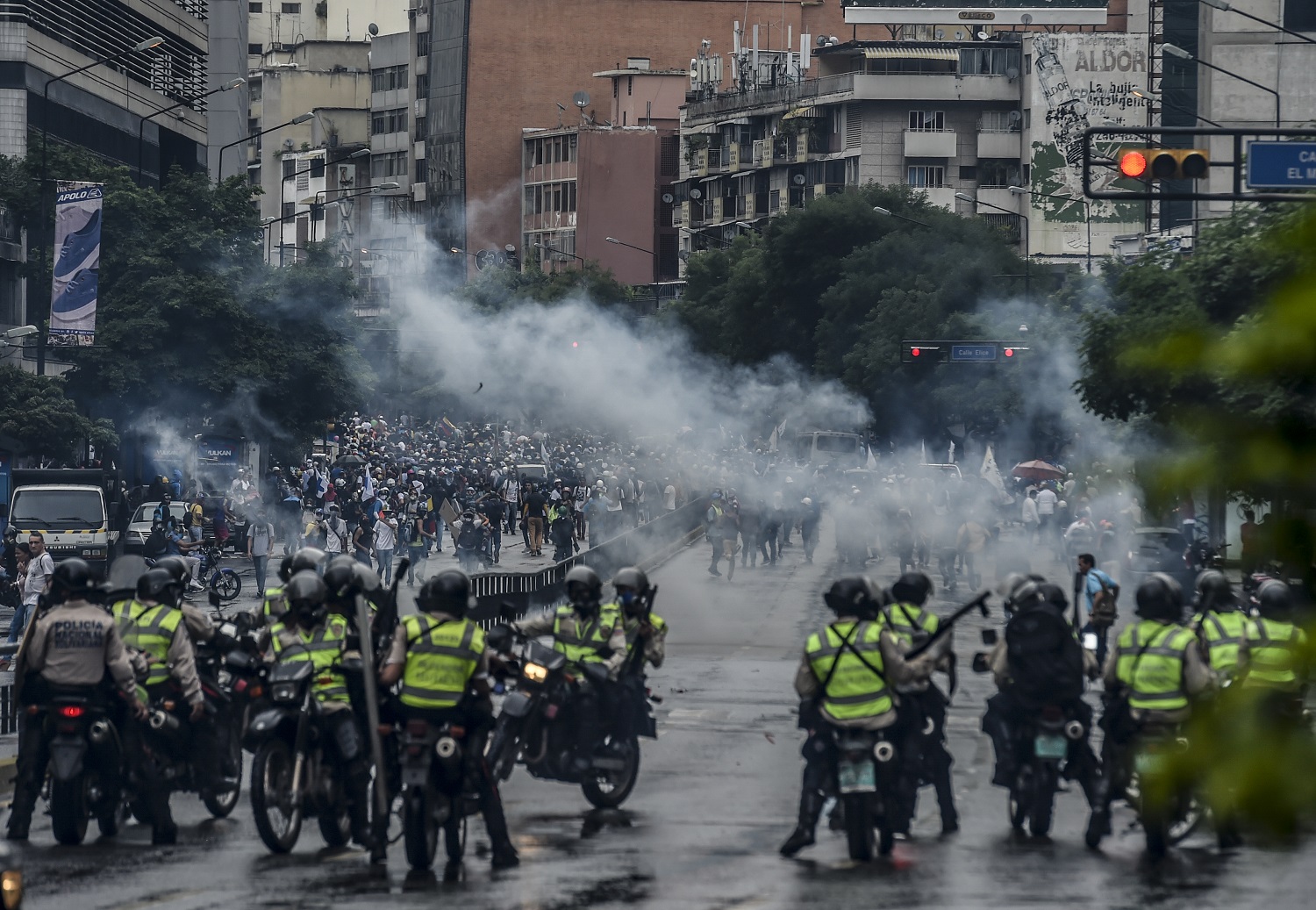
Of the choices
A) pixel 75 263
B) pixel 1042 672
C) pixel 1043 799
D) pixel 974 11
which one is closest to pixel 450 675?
pixel 1042 672

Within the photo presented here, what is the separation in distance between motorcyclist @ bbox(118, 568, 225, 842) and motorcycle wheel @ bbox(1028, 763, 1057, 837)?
4494 millimetres

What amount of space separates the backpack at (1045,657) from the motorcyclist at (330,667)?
3523 mm

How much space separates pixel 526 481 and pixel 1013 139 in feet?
152

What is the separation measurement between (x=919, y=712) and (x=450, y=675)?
2929mm

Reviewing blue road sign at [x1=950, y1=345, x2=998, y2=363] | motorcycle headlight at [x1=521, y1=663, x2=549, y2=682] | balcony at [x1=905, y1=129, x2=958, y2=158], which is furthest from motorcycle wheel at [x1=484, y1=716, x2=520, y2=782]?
balcony at [x1=905, y1=129, x2=958, y2=158]

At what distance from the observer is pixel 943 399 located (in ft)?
201

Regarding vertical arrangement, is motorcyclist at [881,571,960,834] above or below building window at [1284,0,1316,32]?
below

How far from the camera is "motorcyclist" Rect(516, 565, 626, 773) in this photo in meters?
12.7

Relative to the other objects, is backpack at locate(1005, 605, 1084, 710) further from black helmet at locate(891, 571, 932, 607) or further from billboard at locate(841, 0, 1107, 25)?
billboard at locate(841, 0, 1107, 25)

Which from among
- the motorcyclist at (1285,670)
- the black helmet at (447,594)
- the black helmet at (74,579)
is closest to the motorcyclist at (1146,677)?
the black helmet at (447,594)

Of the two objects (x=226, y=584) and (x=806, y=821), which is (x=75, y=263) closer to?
(x=226, y=584)

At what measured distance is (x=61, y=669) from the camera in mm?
11016

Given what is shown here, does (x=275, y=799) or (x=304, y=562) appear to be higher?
(x=304, y=562)

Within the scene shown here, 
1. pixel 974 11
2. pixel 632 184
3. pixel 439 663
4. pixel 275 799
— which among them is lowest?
pixel 275 799
